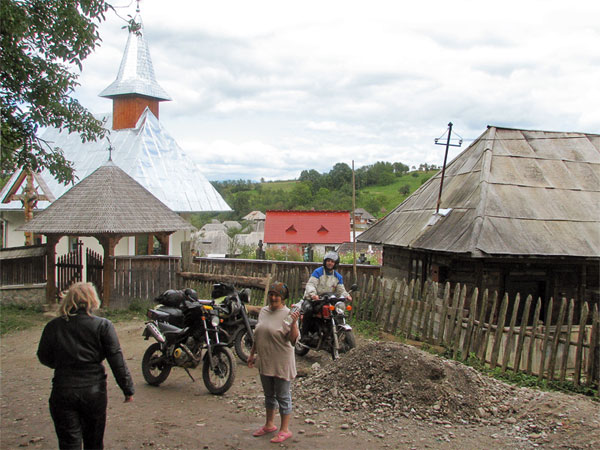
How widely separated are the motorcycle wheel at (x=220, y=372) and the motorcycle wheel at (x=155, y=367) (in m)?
0.68

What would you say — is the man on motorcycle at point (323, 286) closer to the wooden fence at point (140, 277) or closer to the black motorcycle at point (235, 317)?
the black motorcycle at point (235, 317)

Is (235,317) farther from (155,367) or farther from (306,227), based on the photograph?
(306,227)

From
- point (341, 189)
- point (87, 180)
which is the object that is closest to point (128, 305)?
point (87, 180)

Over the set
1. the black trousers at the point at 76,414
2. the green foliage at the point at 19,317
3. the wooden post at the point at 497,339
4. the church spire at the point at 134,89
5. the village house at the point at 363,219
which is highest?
the church spire at the point at 134,89

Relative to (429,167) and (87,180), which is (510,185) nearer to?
(87,180)

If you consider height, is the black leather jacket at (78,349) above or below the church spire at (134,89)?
below

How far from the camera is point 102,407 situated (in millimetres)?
3678

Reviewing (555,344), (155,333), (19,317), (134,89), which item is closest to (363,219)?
(134,89)

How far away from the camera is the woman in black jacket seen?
3.58 metres

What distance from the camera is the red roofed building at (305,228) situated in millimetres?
34938

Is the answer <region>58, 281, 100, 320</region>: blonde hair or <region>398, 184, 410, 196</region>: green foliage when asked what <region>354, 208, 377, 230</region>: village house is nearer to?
<region>398, 184, 410, 196</region>: green foliage

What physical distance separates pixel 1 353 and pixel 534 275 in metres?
10.2

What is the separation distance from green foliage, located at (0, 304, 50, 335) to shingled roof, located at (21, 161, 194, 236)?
2.09m

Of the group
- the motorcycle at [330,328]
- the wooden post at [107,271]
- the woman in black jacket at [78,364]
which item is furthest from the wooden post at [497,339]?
the wooden post at [107,271]
